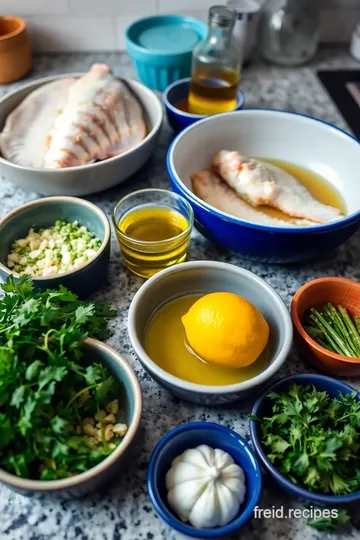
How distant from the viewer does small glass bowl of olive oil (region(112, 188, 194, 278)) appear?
0.90m

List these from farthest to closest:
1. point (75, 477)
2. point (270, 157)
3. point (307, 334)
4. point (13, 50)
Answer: point (13, 50) < point (270, 157) < point (307, 334) < point (75, 477)

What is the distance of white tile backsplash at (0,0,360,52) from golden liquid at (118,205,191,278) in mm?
751

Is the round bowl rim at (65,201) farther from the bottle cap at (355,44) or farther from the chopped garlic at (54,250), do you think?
the bottle cap at (355,44)

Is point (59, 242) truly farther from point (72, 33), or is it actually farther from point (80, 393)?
point (72, 33)

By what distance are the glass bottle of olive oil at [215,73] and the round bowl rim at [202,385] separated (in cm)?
51

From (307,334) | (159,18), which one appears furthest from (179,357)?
(159,18)

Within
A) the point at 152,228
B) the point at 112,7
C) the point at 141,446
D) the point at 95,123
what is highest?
the point at 112,7

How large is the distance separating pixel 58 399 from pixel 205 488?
0.22m

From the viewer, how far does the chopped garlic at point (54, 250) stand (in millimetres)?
902

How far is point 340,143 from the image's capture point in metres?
1.09

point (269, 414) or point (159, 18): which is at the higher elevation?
point (159, 18)

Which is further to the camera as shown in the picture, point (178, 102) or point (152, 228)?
point (178, 102)

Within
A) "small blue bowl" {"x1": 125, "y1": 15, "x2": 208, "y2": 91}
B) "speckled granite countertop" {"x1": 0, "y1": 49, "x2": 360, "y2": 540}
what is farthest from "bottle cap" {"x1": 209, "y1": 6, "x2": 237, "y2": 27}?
"speckled granite countertop" {"x1": 0, "y1": 49, "x2": 360, "y2": 540}

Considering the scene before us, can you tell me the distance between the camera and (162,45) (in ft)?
4.40
